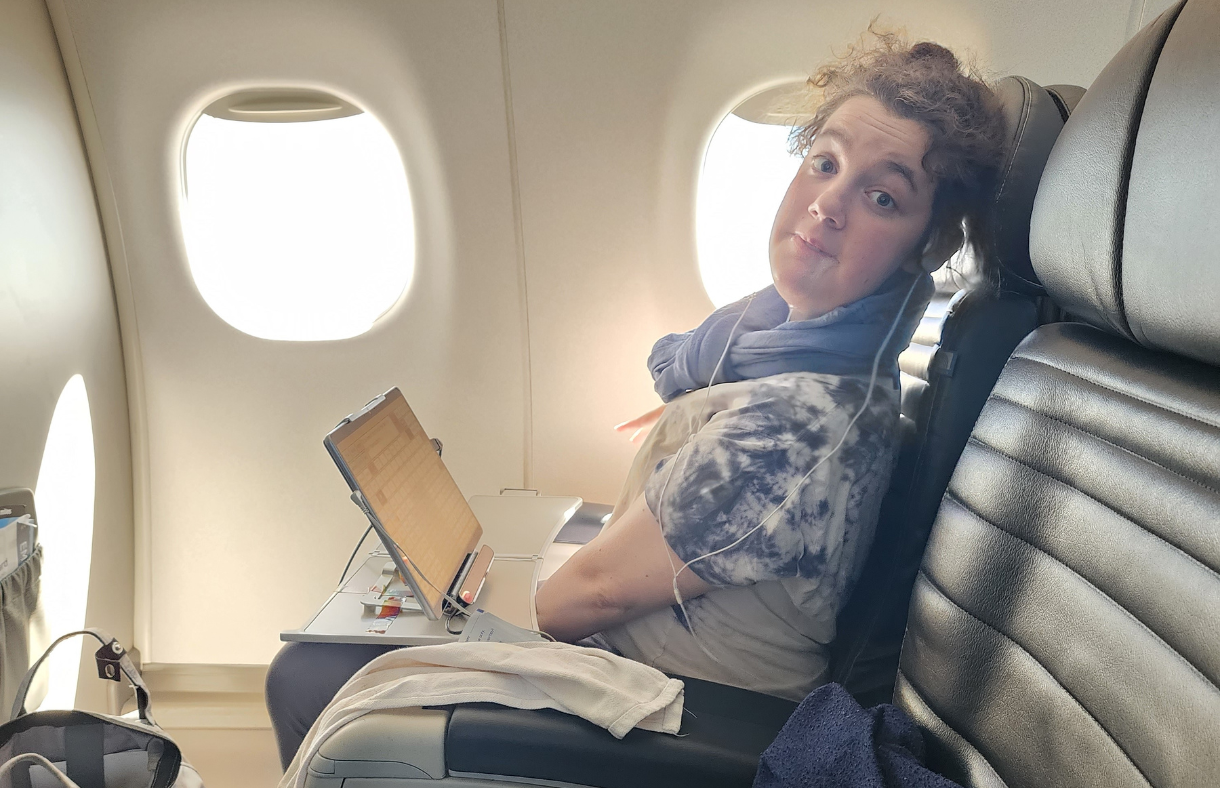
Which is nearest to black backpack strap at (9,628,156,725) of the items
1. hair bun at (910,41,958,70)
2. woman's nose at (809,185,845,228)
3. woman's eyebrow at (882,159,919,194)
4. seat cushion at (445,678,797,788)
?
seat cushion at (445,678,797,788)

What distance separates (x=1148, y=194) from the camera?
74cm

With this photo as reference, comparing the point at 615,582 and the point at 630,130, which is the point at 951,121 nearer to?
the point at 615,582

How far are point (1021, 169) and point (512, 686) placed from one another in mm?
926

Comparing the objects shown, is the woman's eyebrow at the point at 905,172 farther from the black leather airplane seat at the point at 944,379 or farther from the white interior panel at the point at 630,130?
the white interior panel at the point at 630,130

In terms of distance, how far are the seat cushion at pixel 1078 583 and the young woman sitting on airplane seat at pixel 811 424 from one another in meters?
0.16

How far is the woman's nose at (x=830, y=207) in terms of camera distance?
1.21 metres

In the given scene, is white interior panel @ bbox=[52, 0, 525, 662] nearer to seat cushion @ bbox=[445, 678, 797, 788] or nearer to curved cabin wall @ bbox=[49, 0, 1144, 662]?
curved cabin wall @ bbox=[49, 0, 1144, 662]

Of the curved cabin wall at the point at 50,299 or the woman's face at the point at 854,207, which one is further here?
the curved cabin wall at the point at 50,299

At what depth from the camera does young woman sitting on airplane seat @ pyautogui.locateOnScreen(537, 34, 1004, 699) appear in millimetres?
1138

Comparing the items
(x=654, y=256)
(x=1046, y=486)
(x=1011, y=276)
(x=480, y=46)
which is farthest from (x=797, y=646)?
(x=480, y=46)

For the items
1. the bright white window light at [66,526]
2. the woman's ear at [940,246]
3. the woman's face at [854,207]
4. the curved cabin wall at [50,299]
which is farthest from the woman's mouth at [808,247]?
the bright white window light at [66,526]

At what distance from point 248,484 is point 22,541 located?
24.1 inches

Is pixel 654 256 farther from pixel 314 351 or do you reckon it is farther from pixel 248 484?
pixel 248 484

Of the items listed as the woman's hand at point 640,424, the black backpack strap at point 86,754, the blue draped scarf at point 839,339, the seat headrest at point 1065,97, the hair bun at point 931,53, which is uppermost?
the hair bun at point 931,53
